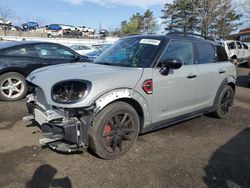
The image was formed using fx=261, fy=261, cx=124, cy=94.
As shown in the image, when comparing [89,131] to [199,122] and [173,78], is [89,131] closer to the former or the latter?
[173,78]

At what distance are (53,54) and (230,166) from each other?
5.45 metres

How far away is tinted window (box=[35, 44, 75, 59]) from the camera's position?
7.01 meters

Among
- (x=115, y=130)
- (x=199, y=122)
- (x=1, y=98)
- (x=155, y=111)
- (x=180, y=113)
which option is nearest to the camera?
(x=115, y=130)

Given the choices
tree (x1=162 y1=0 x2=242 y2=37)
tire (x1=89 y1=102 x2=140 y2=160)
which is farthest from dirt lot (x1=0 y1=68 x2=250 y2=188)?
tree (x1=162 y1=0 x2=242 y2=37)

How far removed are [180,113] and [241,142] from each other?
1.14 m

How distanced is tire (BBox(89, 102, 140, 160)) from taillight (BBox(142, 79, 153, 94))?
330mm

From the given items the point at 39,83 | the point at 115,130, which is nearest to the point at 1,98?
the point at 39,83

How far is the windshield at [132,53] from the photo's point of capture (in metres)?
3.92

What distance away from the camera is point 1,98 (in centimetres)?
629

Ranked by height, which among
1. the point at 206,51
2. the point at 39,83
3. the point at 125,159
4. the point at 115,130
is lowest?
the point at 125,159

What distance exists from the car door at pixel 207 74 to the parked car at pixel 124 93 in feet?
0.06

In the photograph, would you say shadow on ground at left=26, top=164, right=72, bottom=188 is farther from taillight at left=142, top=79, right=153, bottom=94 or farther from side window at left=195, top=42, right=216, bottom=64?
side window at left=195, top=42, right=216, bottom=64

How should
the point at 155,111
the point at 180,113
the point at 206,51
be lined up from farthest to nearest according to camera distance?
the point at 206,51, the point at 180,113, the point at 155,111

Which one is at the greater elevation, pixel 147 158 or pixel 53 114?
pixel 53 114
